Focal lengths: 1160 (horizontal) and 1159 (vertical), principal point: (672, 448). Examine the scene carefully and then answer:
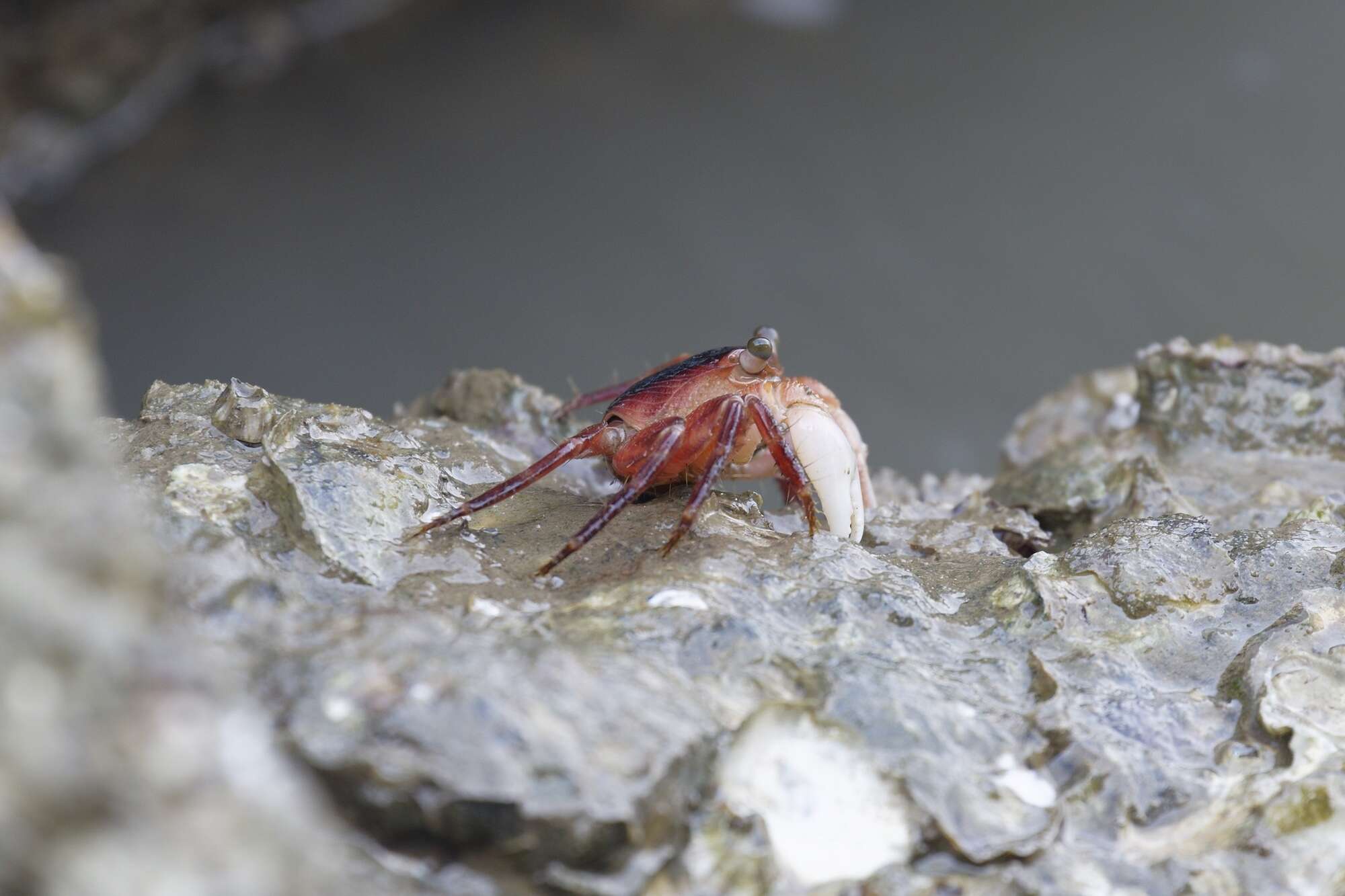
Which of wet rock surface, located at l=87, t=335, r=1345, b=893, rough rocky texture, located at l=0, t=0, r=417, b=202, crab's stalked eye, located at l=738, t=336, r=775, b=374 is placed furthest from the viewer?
rough rocky texture, located at l=0, t=0, r=417, b=202

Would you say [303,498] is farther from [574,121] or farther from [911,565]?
[574,121]

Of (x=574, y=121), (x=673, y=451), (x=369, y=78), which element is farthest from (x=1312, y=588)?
(x=369, y=78)

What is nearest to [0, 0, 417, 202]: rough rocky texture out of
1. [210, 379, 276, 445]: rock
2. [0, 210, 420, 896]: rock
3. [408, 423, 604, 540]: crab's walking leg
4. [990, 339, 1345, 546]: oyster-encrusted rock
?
[210, 379, 276, 445]: rock

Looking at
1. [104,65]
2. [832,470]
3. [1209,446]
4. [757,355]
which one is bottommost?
[832,470]

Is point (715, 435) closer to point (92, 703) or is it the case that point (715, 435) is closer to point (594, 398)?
point (594, 398)

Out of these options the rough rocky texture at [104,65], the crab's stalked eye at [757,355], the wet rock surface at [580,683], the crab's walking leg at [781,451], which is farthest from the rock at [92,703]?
the rough rocky texture at [104,65]

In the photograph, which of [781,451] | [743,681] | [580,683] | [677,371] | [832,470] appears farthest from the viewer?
[677,371]

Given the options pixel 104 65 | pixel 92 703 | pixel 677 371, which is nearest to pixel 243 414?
pixel 677 371

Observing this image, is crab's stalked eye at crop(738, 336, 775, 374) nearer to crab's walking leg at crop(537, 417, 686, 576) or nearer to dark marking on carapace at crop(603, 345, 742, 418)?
dark marking on carapace at crop(603, 345, 742, 418)
